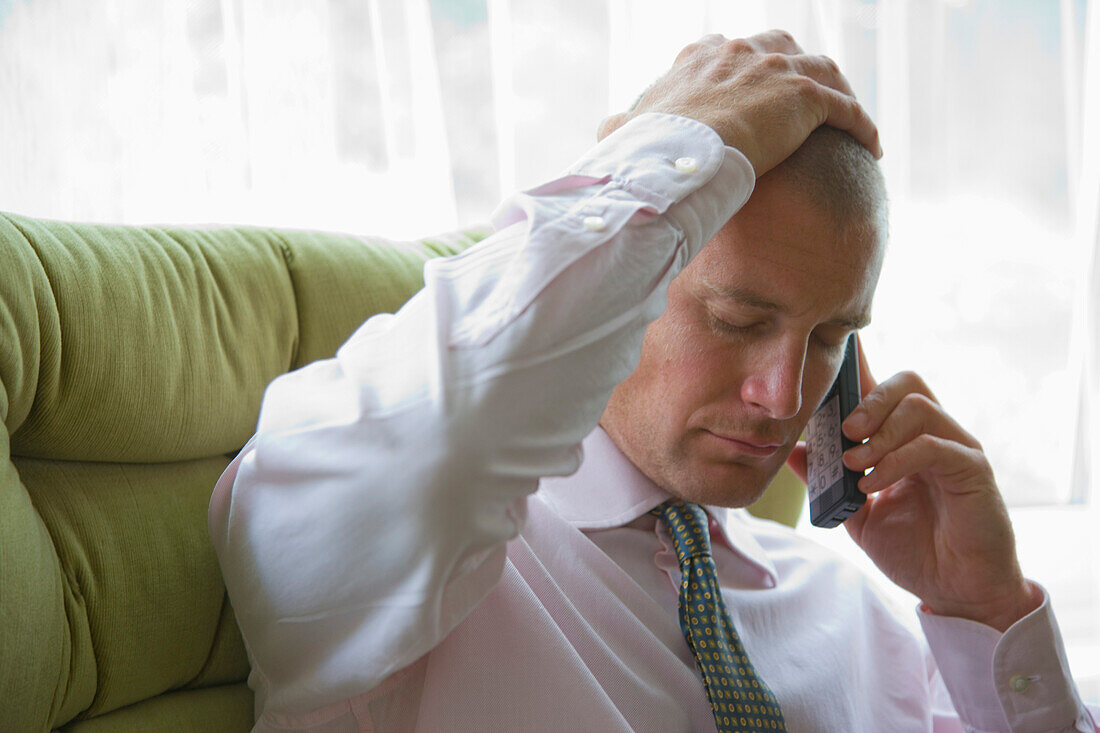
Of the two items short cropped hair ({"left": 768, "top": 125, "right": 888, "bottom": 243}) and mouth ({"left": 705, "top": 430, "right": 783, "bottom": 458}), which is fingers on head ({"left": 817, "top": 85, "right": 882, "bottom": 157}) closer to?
short cropped hair ({"left": 768, "top": 125, "right": 888, "bottom": 243})

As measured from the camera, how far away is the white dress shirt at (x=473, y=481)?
610 millimetres

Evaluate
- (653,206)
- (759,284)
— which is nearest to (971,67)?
(759,284)

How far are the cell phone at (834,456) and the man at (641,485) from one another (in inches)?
1.2

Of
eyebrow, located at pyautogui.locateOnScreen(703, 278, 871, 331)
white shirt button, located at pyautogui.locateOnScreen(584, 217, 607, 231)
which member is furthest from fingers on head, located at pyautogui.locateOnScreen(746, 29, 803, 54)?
white shirt button, located at pyautogui.locateOnScreen(584, 217, 607, 231)

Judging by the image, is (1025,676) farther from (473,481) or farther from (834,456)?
(473,481)

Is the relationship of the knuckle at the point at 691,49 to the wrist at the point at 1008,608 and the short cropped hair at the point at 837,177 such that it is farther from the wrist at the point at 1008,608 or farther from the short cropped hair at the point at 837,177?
the wrist at the point at 1008,608

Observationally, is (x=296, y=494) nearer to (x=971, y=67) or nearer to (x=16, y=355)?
(x=16, y=355)

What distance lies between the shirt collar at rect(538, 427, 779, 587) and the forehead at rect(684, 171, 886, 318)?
25 cm

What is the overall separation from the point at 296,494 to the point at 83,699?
267 mm

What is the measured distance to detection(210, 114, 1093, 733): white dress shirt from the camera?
2.00ft

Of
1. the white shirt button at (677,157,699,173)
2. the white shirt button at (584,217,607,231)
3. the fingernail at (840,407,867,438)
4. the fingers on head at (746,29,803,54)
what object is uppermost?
the fingers on head at (746,29,803,54)

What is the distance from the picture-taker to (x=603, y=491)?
100 cm

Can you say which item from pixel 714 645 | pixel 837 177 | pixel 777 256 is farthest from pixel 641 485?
pixel 837 177

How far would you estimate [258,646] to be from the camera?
26.8 inches
